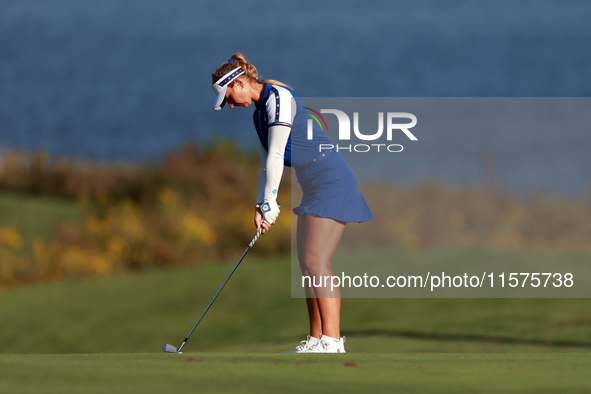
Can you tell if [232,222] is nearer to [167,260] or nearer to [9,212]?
[167,260]

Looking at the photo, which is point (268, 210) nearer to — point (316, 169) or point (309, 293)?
point (316, 169)

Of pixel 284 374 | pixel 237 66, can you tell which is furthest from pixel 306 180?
pixel 284 374

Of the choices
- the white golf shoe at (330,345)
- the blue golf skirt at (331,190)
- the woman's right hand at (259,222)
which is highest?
the blue golf skirt at (331,190)

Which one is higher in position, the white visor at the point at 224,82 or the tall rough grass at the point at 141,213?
the tall rough grass at the point at 141,213

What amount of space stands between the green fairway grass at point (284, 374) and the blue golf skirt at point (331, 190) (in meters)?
0.89

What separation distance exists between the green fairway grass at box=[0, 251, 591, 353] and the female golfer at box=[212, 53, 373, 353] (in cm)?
368

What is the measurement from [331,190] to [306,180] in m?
0.18

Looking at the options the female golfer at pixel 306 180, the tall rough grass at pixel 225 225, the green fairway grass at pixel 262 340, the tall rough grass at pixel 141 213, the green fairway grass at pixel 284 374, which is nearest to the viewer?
the green fairway grass at pixel 284 374

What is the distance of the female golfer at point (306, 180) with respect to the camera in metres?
4.11

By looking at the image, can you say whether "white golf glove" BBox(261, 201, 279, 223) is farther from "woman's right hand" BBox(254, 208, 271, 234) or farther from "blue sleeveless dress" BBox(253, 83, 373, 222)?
"blue sleeveless dress" BBox(253, 83, 373, 222)

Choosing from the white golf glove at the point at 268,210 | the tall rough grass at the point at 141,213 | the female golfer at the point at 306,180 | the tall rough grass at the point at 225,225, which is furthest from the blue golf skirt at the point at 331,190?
the tall rough grass at the point at 141,213

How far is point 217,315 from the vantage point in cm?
1324

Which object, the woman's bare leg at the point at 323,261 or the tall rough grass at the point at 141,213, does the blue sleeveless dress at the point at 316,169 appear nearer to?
the woman's bare leg at the point at 323,261

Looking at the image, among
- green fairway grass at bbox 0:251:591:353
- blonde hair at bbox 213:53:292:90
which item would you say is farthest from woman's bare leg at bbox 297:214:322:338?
green fairway grass at bbox 0:251:591:353
